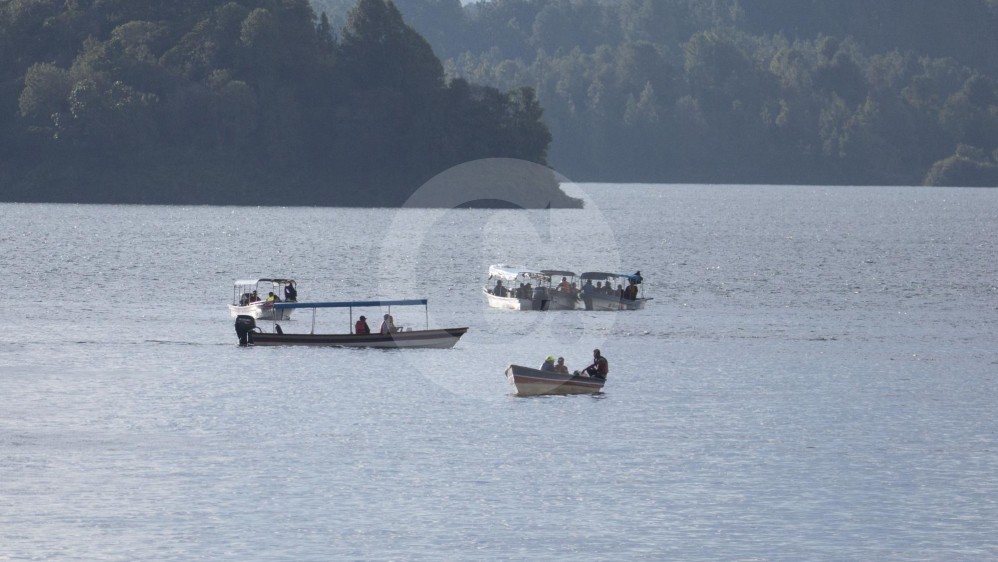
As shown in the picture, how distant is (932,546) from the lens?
41594 millimetres

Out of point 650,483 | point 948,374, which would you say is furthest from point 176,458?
point 948,374

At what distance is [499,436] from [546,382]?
9326mm

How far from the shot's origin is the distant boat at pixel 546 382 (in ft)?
214

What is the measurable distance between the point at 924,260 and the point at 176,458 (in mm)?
125483

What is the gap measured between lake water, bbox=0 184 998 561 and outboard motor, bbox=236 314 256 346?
851mm

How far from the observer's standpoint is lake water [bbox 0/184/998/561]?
42.3 m

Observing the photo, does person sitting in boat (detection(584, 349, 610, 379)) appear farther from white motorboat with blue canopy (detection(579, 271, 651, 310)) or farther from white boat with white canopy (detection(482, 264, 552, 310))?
white boat with white canopy (detection(482, 264, 552, 310))

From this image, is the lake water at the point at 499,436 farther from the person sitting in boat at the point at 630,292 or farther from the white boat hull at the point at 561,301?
the white boat hull at the point at 561,301

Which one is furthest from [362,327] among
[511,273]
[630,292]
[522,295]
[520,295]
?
[511,273]

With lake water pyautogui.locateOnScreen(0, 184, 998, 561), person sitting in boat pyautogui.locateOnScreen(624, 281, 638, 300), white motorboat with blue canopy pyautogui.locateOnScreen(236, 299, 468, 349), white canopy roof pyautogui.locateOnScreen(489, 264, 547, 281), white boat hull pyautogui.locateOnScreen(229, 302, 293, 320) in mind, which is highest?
white canopy roof pyautogui.locateOnScreen(489, 264, 547, 281)

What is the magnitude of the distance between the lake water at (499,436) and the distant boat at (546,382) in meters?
0.54

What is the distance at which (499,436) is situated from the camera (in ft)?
185

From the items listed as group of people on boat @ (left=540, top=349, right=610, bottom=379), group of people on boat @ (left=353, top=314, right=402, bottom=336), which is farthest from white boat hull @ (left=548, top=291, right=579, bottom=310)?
group of people on boat @ (left=540, top=349, right=610, bottom=379)

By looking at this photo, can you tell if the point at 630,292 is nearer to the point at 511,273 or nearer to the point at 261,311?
the point at 511,273
